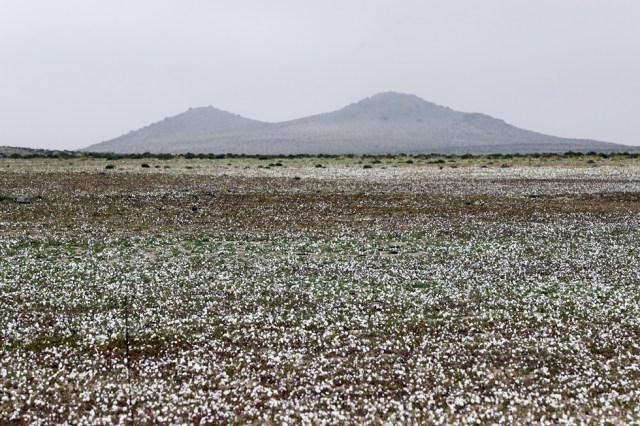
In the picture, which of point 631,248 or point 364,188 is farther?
point 364,188

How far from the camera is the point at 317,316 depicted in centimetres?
1608

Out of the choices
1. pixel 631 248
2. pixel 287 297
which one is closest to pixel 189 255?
pixel 287 297

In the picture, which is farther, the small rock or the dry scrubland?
the small rock

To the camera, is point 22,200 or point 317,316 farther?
point 22,200

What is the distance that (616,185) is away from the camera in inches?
1953

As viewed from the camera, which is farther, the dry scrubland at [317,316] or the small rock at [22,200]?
the small rock at [22,200]

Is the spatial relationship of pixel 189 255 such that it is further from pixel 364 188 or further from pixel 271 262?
pixel 364 188

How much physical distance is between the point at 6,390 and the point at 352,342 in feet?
25.8

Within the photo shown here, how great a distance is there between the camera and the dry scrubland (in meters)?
11.3

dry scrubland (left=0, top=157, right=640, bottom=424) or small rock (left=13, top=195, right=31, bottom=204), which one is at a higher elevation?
small rock (left=13, top=195, right=31, bottom=204)

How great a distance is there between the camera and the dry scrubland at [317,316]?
11.3 meters

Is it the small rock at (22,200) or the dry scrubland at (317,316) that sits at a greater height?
the small rock at (22,200)

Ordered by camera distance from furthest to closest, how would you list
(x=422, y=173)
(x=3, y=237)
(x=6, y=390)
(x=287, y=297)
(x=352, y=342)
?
(x=422, y=173) → (x=3, y=237) → (x=287, y=297) → (x=352, y=342) → (x=6, y=390)

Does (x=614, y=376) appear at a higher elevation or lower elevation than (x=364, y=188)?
lower
